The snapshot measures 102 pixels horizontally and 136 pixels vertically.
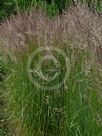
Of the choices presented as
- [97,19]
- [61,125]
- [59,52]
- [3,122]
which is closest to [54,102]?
[61,125]

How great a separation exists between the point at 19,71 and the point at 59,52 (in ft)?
1.78

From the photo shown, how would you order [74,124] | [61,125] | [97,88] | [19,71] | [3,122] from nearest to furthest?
[97,88] < [74,124] < [61,125] < [19,71] < [3,122]

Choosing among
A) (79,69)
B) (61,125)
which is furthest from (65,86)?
(61,125)

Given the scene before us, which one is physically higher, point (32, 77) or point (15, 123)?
point (32, 77)

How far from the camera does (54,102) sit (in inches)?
171

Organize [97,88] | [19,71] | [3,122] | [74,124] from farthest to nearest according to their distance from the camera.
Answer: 1. [3,122]
2. [19,71]
3. [74,124]
4. [97,88]

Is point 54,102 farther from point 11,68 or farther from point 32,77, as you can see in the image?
point 11,68

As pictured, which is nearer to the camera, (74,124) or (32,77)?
(74,124)

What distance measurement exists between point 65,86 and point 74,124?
0.38m

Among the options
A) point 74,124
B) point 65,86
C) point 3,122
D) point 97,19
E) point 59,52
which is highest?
point 97,19

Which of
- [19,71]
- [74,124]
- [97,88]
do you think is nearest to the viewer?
[97,88]

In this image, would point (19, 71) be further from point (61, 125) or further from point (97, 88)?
point (97, 88)

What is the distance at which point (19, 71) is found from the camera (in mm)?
4582

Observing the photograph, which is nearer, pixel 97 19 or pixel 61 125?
pixel 97 19
